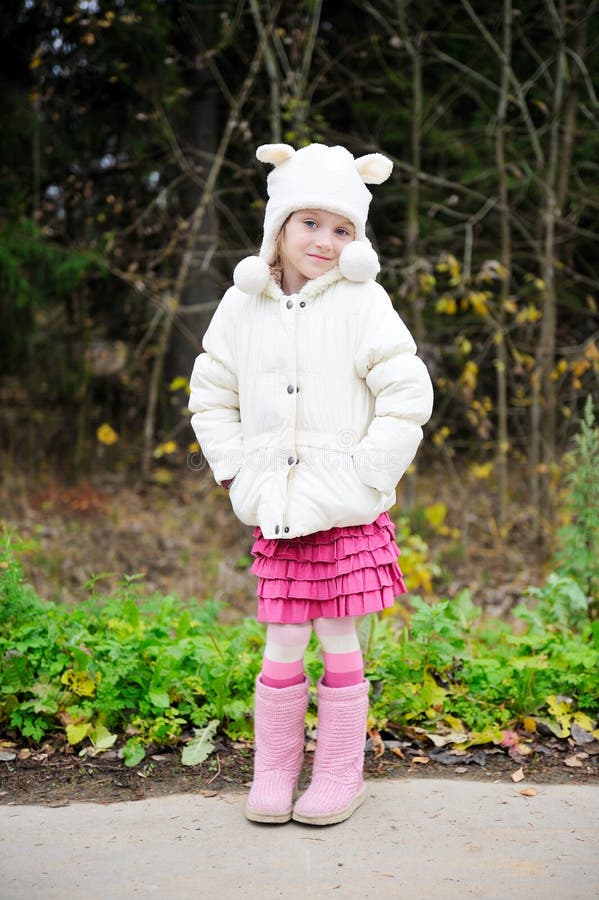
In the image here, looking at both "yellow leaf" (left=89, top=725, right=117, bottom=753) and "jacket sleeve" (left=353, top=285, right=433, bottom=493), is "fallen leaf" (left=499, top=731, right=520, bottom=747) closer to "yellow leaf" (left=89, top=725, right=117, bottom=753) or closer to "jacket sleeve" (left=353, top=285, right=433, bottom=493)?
"jacket sleeve" (left=353, top=285, right=433, bottom=493)

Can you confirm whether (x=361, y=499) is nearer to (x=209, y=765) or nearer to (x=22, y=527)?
(x=209, y=765)

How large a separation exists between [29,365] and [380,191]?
3.93 m

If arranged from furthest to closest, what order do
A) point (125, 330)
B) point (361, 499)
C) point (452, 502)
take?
point (125, 330) → point (452, 502) → point (361, 499)

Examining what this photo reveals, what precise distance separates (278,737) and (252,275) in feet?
4.68

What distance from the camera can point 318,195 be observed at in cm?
280

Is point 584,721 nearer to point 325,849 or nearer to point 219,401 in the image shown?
point 325,849

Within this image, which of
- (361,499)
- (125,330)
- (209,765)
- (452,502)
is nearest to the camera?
(361,499)

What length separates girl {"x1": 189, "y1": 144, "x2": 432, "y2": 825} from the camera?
2.76 metres

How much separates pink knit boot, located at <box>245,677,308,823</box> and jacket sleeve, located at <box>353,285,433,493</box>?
0.73 meters

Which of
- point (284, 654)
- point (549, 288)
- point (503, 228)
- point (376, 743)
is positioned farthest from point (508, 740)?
point (503, 228)

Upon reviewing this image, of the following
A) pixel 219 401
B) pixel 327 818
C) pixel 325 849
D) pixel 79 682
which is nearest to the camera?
pixel 325 849

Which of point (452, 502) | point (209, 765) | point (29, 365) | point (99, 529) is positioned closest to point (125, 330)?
point (29, 365)

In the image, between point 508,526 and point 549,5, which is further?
point 508,526

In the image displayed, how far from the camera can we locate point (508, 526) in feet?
24.8
